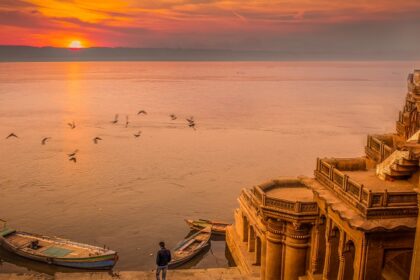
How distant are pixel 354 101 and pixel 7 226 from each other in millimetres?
134161

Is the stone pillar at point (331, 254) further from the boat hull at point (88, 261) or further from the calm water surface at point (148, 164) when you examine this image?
the boat hull at point (88, 261)

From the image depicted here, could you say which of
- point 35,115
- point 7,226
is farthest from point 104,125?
point 7,226

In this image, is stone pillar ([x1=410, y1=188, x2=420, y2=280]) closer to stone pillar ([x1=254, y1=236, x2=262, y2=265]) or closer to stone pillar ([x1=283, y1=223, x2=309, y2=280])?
stone pillar ([x1=283, y1=223, x2=309, y2=280])

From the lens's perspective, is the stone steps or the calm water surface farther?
the calm water surface

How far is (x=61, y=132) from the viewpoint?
92.4 metres

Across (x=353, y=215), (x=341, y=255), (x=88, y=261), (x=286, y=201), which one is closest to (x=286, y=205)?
(x=286, y=201)

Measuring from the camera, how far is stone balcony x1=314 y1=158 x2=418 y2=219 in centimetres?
1530

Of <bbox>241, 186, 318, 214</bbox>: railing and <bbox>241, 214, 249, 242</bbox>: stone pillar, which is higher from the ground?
<bbox>241, 186, 318, 214</bbox>: railing

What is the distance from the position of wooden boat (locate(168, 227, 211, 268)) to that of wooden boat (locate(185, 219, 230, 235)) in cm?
81

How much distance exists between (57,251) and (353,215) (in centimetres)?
2615

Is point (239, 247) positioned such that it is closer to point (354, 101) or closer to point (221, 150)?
point (221, 150)

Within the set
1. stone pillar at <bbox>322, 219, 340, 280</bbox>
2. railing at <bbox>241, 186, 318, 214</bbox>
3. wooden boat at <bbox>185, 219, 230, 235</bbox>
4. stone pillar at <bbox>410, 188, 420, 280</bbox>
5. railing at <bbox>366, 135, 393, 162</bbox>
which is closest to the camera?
stone pillar at <bbox>410, 188, 420, 280</bbox>

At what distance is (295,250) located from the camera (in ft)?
70.5

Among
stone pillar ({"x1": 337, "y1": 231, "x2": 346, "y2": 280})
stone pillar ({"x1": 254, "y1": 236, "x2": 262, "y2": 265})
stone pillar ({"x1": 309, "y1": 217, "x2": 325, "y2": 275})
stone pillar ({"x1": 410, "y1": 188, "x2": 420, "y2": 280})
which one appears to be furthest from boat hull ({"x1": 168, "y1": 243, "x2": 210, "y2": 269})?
stone pillar ({"x1": 410, "y1": 188, "x2": 420, "y2": 280})
